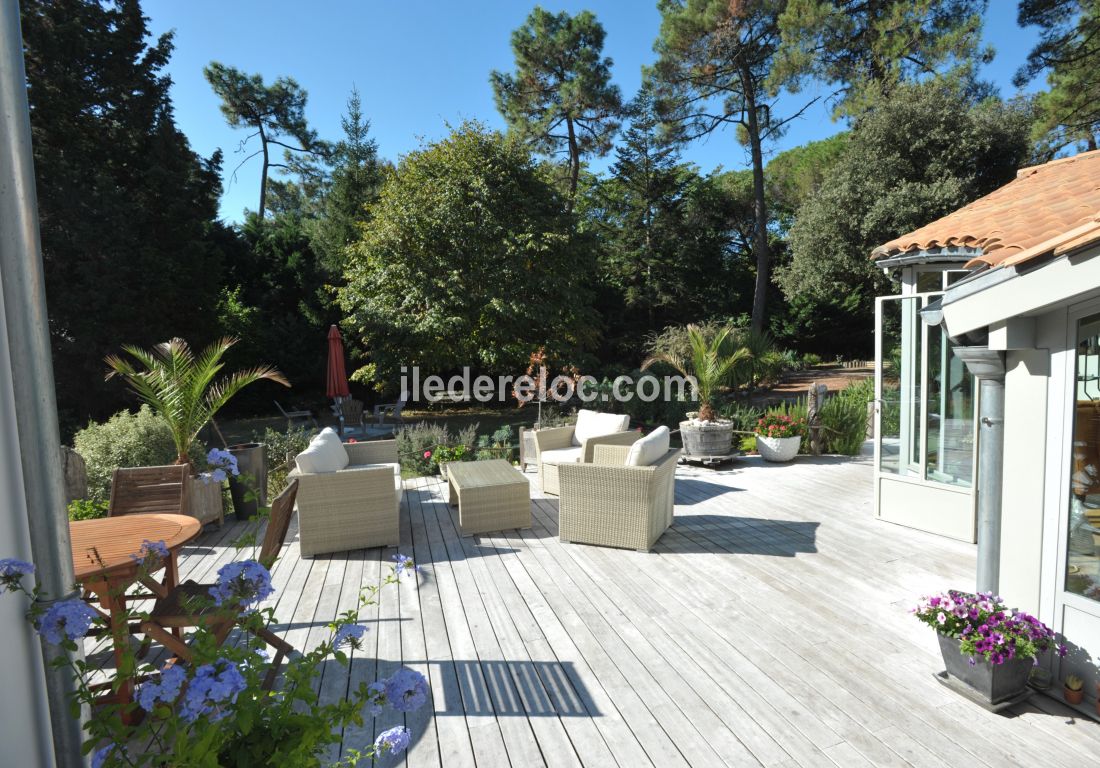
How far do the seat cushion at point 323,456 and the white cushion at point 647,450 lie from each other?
2.32 metres

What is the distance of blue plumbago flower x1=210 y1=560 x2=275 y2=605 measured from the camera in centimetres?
165

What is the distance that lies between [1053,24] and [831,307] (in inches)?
351

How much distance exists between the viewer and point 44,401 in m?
1.31

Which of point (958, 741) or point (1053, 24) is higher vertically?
point (1053, 24)

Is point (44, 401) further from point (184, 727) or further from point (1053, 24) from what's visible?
point (1053, 24)

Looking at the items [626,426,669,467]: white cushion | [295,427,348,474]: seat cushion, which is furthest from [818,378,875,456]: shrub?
[295,427,348,474]: seat cushion

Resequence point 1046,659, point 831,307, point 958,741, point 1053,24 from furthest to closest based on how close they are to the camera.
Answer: point 831,307, point 1053,24, point 1046,659, point 958,741

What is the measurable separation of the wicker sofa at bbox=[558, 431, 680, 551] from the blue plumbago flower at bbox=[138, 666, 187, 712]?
3.34m

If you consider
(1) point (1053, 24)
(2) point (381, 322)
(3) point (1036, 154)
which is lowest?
(2) point (381, 322)

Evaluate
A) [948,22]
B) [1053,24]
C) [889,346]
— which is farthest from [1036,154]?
[889,346]

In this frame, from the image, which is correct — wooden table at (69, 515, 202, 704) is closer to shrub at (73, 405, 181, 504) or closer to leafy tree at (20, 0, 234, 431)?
shrub at (73, 405, 181, 504)

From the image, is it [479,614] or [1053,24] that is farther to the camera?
[1053,24]

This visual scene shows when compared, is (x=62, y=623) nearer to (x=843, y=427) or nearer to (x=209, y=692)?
(x=209, y=692)

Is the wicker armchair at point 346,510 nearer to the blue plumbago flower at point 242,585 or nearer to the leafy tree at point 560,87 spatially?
the blue plumbago flower at point 242,585
